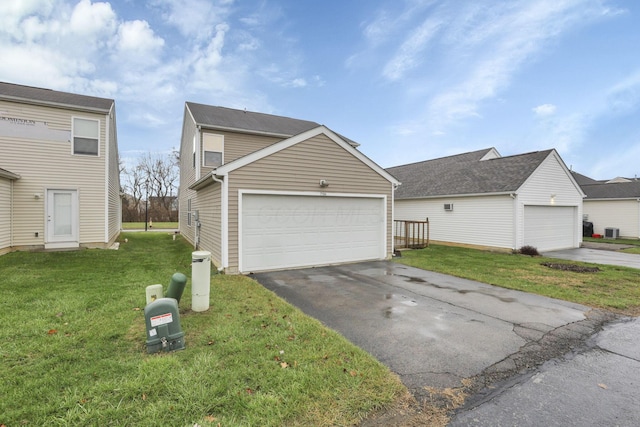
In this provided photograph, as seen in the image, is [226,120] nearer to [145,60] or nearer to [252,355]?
[145,60]

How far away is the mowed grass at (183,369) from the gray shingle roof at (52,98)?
26.9 feet

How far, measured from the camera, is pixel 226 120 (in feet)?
44.8

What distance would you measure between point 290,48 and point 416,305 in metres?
13.6

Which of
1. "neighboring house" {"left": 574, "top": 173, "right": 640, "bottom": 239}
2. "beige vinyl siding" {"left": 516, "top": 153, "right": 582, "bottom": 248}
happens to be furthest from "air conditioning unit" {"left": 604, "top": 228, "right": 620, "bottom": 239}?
"beige vinyl siding" {"left": 516, "top": 153, "right": 582, "bottom": 248}

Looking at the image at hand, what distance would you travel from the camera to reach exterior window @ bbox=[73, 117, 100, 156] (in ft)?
34.9

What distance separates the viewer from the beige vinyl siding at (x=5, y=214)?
9164 millimetres

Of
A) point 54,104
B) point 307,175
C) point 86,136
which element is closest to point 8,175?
point 86,136

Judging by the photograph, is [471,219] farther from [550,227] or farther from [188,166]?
[188,166]

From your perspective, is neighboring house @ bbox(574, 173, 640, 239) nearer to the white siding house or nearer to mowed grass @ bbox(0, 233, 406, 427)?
the white siding house

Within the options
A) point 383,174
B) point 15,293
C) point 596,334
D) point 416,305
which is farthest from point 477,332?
point 15,293

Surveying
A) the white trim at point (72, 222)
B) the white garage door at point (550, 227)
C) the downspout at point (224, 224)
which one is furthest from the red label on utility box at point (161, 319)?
the white garage door at point (550, 227)

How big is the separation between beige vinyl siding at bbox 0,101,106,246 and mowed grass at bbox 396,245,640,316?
11633 millimetres

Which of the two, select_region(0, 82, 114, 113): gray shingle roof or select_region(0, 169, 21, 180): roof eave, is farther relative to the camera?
select_region(0, 82, 114, 113): gray shingle roof

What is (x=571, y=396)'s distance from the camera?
265 cm
